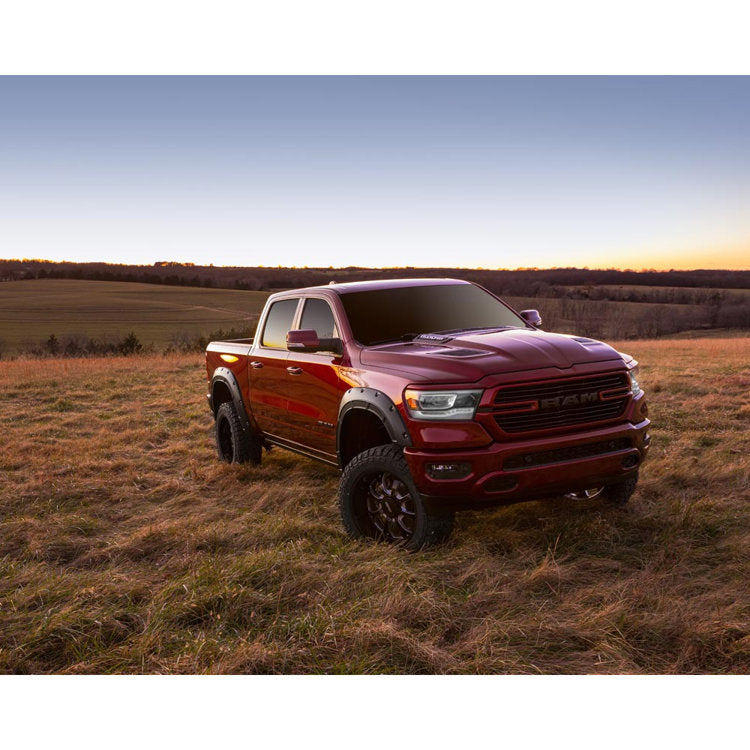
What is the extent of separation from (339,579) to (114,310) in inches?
2695

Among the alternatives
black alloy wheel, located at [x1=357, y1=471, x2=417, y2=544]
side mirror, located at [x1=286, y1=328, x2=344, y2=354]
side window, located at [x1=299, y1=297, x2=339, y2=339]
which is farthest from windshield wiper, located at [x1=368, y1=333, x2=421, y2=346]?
black alloy wheel, located at [x1=357, y1=471, x2=417, y2=544]

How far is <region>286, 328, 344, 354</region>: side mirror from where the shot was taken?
16.9 ft

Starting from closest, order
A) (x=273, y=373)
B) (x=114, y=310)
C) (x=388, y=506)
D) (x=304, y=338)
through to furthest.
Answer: (x=388, y=506), (x=304, y=338), (x=273, y=373), (x=114, y=310)

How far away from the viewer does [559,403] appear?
14.4 feet

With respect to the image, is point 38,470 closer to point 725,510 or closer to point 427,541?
point 427,541

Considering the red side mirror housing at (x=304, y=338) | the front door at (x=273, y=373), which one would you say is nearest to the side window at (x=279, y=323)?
the front door at (x=273, y=373)

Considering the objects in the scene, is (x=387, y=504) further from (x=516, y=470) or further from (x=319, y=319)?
(x=319, y=319)

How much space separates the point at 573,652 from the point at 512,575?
3.07 feet

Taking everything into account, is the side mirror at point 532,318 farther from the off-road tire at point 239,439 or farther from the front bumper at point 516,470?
the off-road tire at point 239,439

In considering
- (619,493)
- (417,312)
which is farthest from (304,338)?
(619,493)

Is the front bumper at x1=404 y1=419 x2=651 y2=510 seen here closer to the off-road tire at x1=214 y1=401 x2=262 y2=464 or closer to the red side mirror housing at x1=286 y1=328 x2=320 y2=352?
the red side mirror housing at x1=286 y1=328 x2=320 y2=352

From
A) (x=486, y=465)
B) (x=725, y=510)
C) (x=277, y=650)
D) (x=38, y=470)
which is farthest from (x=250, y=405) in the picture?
(x=725, y=510)

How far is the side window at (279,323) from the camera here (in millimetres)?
6457

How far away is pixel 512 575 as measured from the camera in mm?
4219
